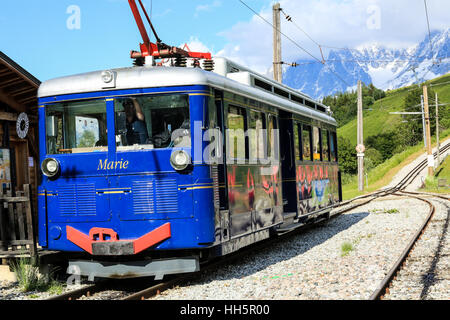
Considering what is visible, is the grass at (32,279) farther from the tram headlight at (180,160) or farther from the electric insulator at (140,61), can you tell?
the electric insulator at (140,61)

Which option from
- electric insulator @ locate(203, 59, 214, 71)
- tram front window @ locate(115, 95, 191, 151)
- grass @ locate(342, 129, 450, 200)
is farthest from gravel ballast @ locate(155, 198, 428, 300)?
grass @ locate(342, 129, 450, 200)

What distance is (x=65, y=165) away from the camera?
786 cm

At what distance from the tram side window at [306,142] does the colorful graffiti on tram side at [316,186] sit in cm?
22

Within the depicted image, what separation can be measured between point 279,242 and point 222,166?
4.76m

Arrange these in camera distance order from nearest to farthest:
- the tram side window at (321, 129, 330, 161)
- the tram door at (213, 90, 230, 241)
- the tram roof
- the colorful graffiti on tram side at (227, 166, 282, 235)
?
1. the tram roof
2. the tram door at (213, 90, 230, 241)
3. the colorful graffiti on tram side at (227, 166, 282, 235)
4. the tram side window at (321, 129, 330, 161)

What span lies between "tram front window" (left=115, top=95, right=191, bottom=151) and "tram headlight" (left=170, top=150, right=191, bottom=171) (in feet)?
0.79

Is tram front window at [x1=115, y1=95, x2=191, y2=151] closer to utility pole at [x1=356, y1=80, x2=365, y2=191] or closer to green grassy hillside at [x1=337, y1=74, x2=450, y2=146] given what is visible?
utility pole at [x1=356, y1=80, x2=365, y2=191]

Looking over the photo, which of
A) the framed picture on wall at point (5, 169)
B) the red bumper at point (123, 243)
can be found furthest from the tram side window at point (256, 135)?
the framed picture on wall at point (5, 169)

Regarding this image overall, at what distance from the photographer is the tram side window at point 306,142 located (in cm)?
1239

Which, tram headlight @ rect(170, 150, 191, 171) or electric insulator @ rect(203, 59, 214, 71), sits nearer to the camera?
tram headlight @ rect(170, 150, 191, 171)

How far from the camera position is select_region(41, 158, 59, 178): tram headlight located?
25.7 ft

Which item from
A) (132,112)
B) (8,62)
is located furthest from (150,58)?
(8,62)

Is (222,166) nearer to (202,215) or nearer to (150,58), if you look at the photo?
(202,215)

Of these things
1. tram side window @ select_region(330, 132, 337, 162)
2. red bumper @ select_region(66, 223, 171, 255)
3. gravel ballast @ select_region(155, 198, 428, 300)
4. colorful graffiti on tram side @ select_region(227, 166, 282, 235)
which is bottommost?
gravel ballast @ select_region(155, 198, 428, 300)
